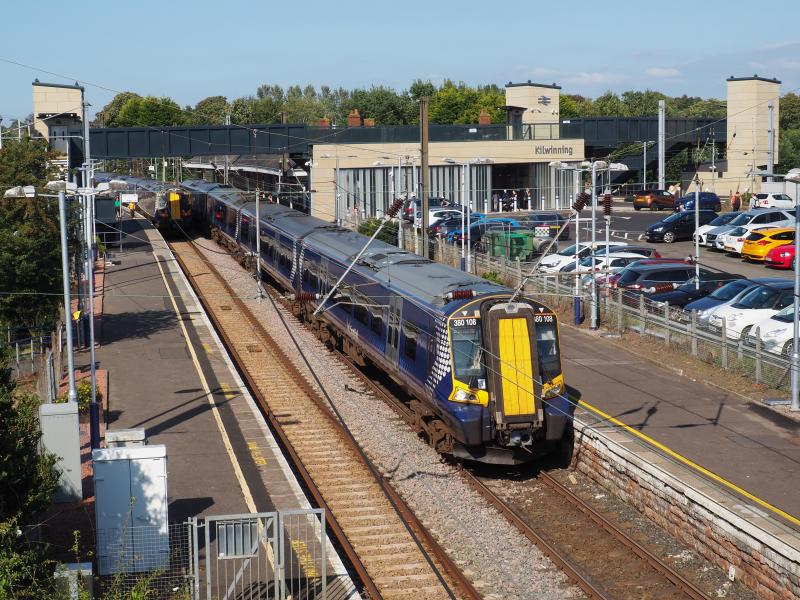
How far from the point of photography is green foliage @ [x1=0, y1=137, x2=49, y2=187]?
2881 cm

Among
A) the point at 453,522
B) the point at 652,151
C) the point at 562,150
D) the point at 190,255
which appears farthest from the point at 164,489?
the point at 652,151

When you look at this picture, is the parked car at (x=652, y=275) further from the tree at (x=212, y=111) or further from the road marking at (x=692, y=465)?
the tree at (x=212, y=111)

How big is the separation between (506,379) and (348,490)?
10.8ft

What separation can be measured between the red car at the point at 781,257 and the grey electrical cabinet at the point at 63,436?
2775 cm

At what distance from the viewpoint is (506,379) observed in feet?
53.7

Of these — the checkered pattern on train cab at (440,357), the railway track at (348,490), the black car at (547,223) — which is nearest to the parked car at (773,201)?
the black car at (547,223)

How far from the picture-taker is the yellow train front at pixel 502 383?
53.7 feet

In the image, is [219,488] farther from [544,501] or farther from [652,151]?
[652,151]

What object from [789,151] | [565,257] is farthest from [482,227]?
[789,151]

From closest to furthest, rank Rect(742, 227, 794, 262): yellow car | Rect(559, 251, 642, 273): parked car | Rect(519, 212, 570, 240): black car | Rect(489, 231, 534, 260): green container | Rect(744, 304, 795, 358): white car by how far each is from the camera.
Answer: Rect(744, 304, 795, 358): white car → Rect(559, 251, 642, 273): parked car → Rect(742, 227, 794, 262): yellow car → Rect(489, 231, 534, 260): green container → Rect(519, 212, 570, 240): black car

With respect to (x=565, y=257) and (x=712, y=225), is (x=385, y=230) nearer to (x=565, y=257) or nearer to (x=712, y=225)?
(x=565, y=257)

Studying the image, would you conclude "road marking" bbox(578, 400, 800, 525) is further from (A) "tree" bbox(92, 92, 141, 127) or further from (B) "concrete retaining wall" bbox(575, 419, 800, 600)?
(A) "tree" bbox(92, 92, 141, 127)

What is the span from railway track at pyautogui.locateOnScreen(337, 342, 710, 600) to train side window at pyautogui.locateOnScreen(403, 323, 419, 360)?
2499 millimetres

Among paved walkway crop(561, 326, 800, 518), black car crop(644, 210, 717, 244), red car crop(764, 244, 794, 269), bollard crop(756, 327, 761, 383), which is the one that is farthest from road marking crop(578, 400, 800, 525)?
black car crop(644, 210, 717, 244)
